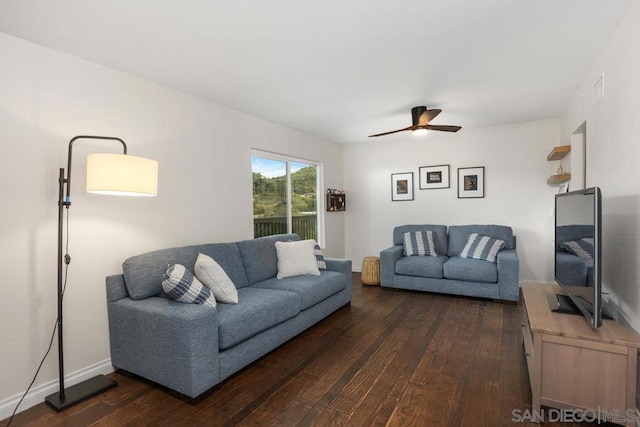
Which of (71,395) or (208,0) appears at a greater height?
(208,0)

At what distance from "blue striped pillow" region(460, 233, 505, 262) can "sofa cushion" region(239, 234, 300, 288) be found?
263 cm

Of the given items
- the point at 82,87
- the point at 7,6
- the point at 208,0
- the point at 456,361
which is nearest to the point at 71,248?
the point at 82,87

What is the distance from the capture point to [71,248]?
89.8 inches

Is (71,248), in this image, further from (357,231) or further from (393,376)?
(357,231)

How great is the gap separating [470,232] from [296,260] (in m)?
2.67

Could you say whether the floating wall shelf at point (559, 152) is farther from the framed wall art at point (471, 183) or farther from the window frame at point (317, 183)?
the window frame at point (317, 183)

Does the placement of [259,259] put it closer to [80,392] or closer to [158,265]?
[158,265]

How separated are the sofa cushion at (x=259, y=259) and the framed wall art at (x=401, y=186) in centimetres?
268

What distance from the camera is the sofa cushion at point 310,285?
299cm

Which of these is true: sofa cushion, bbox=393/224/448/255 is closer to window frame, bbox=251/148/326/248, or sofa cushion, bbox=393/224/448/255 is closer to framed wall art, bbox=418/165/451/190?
framed wall art, bbox=418/165/451/190

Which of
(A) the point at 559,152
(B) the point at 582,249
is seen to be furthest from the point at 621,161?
(A) the point at 559,152

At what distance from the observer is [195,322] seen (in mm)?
1975

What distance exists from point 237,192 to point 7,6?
2.29 m

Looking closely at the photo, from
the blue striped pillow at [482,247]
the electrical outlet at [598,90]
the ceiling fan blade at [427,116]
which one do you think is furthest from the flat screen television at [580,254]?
the blue striped pillow at [482,247]
